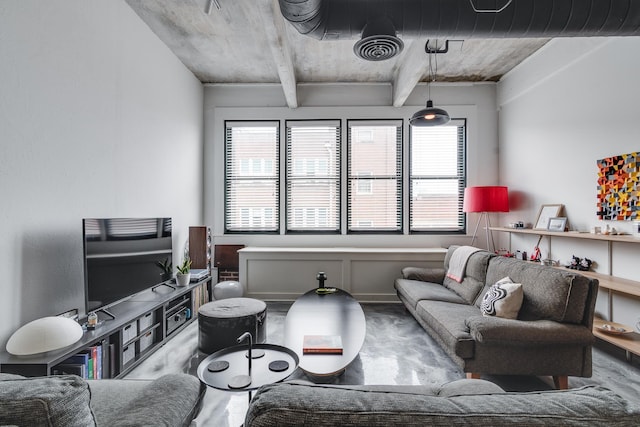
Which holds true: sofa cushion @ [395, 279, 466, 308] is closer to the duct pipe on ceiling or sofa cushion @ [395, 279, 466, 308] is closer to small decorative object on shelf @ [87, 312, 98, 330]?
the duct pipe on ceiling

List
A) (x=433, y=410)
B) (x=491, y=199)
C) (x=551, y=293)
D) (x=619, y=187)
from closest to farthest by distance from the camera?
(x=433, y=410) < (x=551, y=293) < (x=619, y=187) < (x=491, y=199)

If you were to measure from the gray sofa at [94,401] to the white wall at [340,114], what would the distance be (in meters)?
3.44

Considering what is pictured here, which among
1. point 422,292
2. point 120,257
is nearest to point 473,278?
point 422,292

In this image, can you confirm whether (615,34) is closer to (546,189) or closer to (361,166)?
(546,189)

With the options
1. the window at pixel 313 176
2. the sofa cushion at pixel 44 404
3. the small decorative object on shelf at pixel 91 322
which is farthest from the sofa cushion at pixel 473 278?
the small decorative object on shelf at pixel 91 322

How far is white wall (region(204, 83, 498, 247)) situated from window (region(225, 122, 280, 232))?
0.14m

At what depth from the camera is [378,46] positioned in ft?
7.16

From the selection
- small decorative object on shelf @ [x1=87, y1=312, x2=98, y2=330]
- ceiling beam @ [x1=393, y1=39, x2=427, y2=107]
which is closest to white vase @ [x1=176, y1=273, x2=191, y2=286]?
small decorative object on shelf @ [x1=87, y1=312, x2=98, y2=330]

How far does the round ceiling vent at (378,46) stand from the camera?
6.91 ft

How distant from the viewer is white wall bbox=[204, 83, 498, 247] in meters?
4.73

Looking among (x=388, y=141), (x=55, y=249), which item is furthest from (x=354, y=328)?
(x=388, y=141)

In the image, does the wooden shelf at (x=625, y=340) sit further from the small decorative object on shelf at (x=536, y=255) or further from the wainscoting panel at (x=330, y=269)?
the wainscoting panel at (x=330, y=269)

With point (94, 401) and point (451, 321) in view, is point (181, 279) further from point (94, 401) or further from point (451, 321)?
point (451, 321)

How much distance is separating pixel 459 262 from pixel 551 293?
135 centimetres
